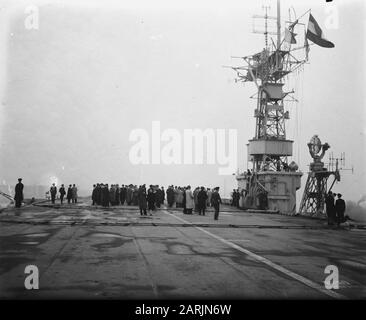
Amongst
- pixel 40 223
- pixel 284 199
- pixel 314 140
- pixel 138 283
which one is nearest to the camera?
pixel 138 283

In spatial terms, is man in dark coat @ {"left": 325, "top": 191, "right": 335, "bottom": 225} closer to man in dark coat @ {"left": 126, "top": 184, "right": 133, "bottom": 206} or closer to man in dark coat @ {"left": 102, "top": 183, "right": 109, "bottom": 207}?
man in dark coat @ {"left": 102, "top": 183, "right": 109, "bottom": 207}

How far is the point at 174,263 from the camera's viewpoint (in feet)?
29.0

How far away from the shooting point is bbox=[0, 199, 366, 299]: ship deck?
652 centimetres

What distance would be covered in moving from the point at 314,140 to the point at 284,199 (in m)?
6.61

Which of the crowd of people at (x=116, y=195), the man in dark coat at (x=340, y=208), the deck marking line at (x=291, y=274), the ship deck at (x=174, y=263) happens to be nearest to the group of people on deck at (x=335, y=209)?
the man in dark coat at (x=340, y=208)

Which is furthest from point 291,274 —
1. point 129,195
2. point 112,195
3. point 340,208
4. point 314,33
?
point 129,195

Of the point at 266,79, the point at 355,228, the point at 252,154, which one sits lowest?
the point at 355,228

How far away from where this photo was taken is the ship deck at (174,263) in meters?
6.52

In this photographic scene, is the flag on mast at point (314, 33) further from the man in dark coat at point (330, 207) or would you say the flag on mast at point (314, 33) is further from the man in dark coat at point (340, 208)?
the man in dark coat at point (340, 208)

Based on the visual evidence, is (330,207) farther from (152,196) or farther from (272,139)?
(272,139)

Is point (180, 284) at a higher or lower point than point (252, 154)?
lower
